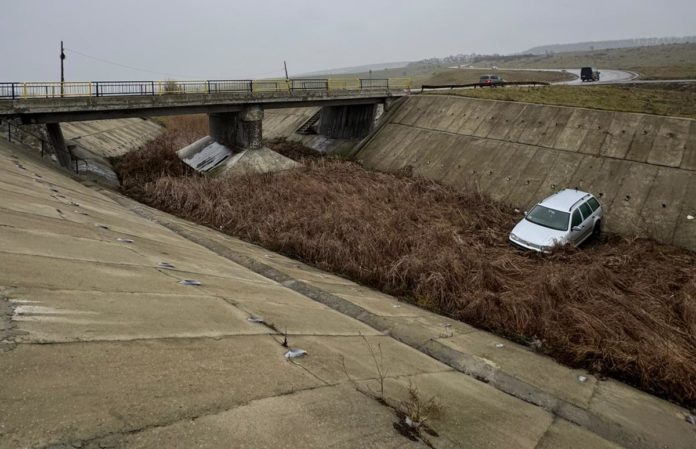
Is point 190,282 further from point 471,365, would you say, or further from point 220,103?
point 220,103

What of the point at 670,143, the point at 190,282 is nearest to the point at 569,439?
the point at 190,282

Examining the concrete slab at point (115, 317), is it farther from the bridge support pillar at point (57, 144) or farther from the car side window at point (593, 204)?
the bridge support pillar at point (57, 144)

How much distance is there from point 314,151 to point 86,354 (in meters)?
30.5

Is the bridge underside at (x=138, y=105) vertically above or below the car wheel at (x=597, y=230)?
above

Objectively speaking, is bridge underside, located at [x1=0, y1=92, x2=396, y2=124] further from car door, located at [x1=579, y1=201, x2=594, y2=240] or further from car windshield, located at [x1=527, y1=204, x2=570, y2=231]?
car door, located at [x1=579, y1=201, x2=594, y2=240]

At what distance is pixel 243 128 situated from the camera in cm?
2855

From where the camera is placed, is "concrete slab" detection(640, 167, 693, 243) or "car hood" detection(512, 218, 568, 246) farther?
"concrete slab" detection(640, 167, 693, 243)

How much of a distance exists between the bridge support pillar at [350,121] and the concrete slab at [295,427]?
30.7m

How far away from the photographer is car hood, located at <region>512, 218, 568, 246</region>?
600 inches

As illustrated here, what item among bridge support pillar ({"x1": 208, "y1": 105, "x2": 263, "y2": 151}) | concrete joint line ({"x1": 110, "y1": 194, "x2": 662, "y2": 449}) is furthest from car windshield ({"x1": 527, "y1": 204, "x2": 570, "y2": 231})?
bridge support pillar ({"x1": 208, "y1": 105, "x2": 263, "y2": 151})

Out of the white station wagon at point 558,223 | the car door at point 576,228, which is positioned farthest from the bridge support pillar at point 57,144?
the car door at point 576,228

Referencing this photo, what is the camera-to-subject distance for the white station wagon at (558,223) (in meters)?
15.4

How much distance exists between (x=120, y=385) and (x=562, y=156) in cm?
2317

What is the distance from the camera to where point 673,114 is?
2328 centimetres
